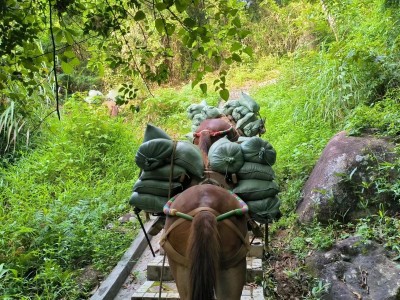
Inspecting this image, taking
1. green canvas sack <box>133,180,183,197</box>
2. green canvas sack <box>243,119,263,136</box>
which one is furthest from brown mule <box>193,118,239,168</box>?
green canvas sack <box>133,180,183,197</box>

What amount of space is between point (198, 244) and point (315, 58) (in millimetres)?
7308

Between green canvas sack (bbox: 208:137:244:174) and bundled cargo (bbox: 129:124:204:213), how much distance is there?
0.12 m

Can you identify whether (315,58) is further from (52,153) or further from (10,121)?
(10,121)

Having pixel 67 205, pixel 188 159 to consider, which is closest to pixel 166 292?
pixel 188 159

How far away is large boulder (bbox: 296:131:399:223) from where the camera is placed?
4.23 m

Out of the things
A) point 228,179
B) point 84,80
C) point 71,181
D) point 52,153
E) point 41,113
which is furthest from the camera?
point 84,80

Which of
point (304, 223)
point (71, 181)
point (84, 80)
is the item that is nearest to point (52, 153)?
point (71, 181)

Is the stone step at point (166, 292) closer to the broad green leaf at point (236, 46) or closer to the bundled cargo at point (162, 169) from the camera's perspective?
the bundled cargo at point (162, 169)

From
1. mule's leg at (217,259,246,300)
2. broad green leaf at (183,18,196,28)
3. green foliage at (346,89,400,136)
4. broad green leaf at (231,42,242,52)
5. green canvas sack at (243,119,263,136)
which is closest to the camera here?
broad green leaf at (183,18,196,28)

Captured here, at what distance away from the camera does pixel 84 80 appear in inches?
549

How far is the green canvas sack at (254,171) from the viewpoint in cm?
318

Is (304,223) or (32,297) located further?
(304,223)

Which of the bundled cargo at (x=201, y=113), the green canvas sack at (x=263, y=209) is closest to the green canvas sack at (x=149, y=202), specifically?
the green canvas sack at (x=263, y=209)

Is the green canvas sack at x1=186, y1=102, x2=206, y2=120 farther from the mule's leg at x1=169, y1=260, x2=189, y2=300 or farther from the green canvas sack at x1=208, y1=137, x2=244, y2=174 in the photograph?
the mule's leg at x1=169, y1=260, x2=189, y2=300
